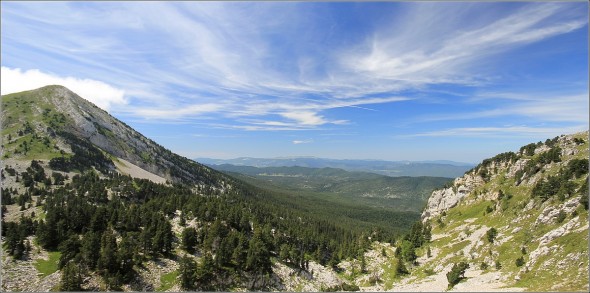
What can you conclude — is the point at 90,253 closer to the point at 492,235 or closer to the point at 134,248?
the point at 134,248

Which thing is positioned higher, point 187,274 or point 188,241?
point 188,241

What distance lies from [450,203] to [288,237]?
276 feet

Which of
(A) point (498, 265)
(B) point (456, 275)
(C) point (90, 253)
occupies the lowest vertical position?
(B) point (456, 275)

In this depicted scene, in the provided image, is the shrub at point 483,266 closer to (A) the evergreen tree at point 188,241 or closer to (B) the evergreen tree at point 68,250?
(A) the evergreen tree at point 188,241

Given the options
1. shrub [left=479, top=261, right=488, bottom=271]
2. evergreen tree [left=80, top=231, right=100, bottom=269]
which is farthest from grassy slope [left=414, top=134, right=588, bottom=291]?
evergreen tree [left=80, top=231, right=100, bottom=269]

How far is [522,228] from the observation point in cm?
8169

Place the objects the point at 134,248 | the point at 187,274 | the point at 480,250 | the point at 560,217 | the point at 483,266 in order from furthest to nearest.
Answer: the point at 480,250, the point at 134,248, the point at 187,274, the point at 483,266, the point at 560,217

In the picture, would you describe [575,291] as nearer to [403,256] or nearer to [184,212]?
[403,256]

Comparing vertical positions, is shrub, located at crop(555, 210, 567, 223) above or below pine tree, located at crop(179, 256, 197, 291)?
above

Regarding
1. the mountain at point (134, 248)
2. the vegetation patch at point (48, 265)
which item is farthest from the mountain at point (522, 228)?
the vegetation patch at point (48, 265)

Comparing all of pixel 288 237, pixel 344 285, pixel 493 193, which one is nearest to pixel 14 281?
pixel 344 285

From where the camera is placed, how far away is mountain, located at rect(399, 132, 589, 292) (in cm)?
5612

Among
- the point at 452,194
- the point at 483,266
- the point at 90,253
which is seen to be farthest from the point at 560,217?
the point at 90,253

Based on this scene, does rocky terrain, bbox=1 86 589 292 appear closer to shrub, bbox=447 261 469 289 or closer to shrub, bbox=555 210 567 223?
shrub, bbox=555 210 567 223
